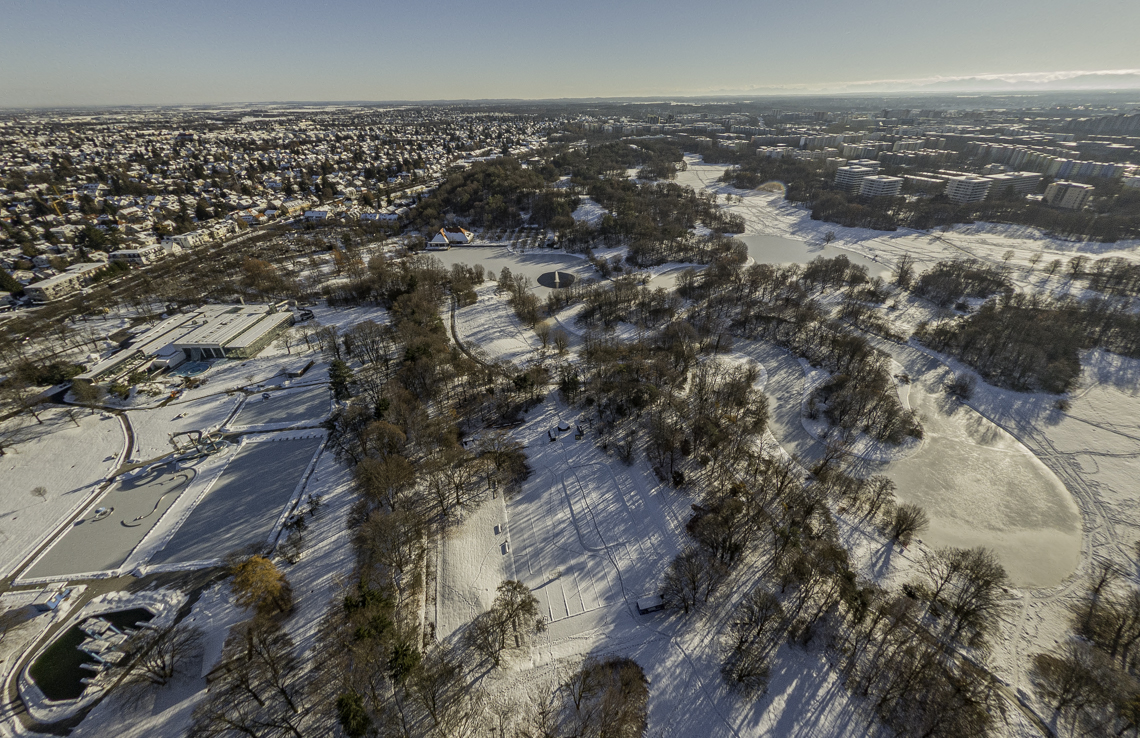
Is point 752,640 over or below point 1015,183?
below

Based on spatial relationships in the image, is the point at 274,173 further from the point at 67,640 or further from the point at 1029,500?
the point at 1029,500

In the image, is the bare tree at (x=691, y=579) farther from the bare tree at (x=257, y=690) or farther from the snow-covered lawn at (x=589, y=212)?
the snow-covered lawn at (x=589, y=212)

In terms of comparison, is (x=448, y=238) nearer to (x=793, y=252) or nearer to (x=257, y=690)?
(x=793, y=252)

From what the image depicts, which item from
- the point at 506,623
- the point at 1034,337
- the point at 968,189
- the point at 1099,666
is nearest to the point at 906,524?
the point at 1099,666

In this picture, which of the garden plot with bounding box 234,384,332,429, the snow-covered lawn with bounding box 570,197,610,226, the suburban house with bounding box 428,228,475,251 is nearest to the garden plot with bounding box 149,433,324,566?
the garden plot with bounding box 234,384,332,429

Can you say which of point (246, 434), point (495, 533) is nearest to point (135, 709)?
point (495, 533)
